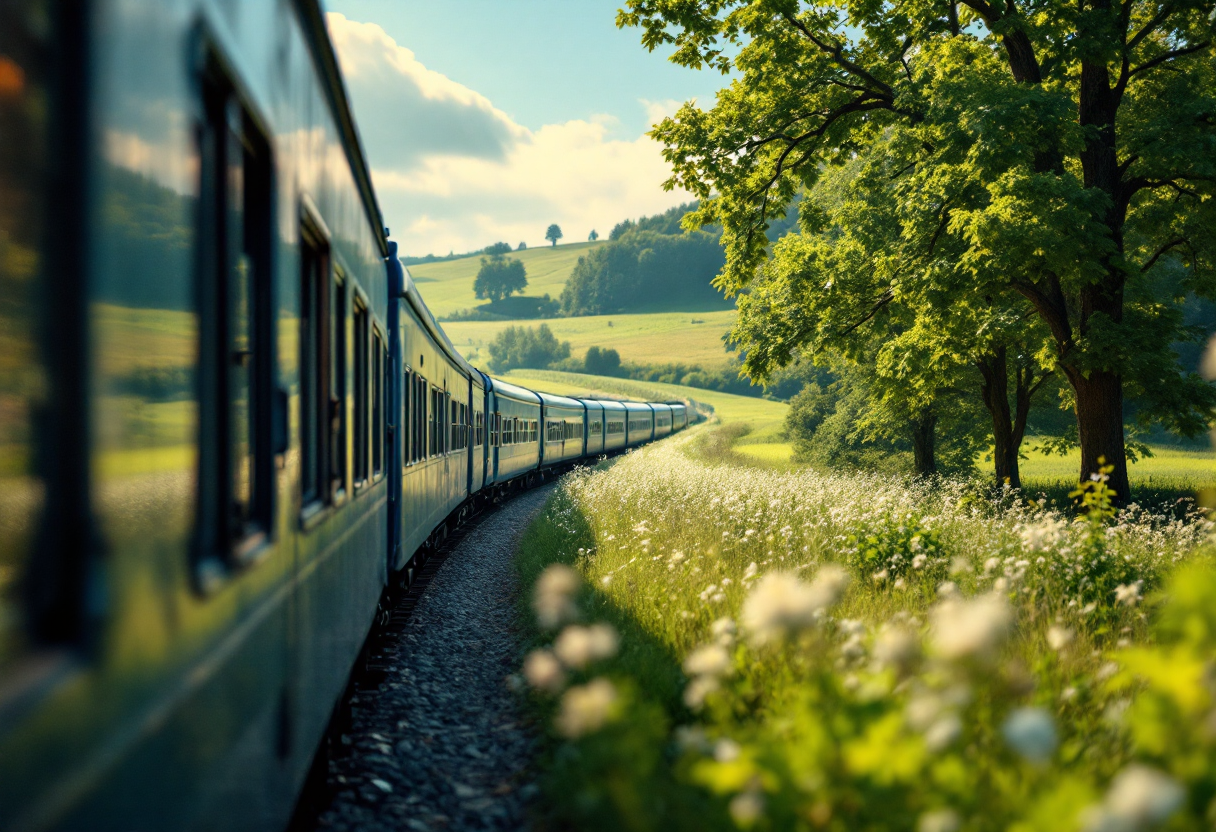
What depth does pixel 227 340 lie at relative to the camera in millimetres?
2135

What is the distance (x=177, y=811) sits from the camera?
1.74m

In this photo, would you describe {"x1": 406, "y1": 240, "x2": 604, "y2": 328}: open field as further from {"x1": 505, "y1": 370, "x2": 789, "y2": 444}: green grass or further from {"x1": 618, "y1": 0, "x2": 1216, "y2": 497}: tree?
{"x1": 618, "y1": 0, "x2": 1216, "y2": 497}: tree

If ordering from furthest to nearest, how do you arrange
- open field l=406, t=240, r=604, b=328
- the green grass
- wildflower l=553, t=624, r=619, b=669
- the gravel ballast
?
open field l=406, t=240, r=604, b=328
the green grass
the gravel ballast
wildflower l=553, t=624, r=619, b=669

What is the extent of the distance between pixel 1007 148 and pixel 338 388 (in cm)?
1102

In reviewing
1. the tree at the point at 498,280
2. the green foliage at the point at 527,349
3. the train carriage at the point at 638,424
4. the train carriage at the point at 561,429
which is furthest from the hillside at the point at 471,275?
the train carriage at the point at 561,429

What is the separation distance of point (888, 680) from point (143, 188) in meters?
2.25

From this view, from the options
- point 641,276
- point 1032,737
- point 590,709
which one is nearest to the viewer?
point 1032,737

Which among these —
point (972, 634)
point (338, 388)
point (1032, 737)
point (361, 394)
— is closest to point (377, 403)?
point (361, 394)

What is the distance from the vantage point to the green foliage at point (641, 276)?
147500mm

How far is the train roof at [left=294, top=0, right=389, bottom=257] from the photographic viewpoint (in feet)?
11.7

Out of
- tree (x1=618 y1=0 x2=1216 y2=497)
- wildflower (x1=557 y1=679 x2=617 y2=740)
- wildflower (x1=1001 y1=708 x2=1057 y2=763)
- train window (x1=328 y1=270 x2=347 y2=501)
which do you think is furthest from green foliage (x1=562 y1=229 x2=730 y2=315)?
wildflower (x1=1001 y1=708 x2=1057 y2=763)

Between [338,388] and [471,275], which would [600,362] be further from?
[338,388]

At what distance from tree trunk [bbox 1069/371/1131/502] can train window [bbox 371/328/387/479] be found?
11534mm

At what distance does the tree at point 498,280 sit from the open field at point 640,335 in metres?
13.7
